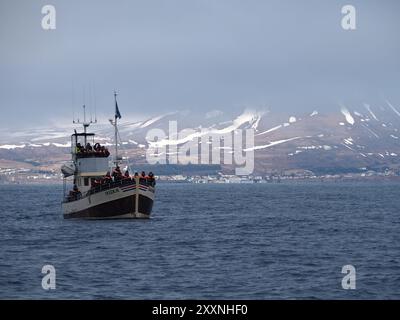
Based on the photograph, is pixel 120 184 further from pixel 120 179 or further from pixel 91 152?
pixel 91 152

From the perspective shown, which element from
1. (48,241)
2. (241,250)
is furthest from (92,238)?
(241,250)

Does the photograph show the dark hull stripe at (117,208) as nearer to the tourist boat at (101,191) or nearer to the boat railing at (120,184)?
the tourist boat at (101,191)

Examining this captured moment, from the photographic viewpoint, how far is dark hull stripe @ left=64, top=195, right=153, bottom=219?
324 feet

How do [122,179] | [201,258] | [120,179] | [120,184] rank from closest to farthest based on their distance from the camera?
[201,258] < [120,184] < [122,179] < [120,179]

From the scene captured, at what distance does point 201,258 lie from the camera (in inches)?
2630

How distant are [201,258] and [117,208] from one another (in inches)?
1324

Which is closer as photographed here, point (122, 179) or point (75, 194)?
point (122, 179)

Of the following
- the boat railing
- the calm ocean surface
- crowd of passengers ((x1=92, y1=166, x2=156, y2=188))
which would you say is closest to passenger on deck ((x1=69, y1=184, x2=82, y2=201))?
the calm ocean surface

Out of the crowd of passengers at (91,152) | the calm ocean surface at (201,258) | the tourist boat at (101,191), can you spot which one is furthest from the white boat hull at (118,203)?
the crowd of passengers at (91,152)

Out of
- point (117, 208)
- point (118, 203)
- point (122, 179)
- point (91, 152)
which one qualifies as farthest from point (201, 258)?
point (91, 152)

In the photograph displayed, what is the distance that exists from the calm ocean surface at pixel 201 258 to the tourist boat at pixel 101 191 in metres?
1.67

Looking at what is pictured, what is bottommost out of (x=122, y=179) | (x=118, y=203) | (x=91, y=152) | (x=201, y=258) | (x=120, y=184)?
(x=201, y=258)

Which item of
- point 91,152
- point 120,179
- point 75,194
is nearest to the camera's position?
point 120,179

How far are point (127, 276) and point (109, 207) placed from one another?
139 feet
